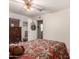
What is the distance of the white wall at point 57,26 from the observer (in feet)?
20.2

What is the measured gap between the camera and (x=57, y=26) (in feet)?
22.0

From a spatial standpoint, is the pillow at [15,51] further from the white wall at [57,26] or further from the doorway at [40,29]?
the doorway at [40,29]

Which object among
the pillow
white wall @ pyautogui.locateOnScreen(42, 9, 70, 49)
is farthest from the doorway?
the pillow

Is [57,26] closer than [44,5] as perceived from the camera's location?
No

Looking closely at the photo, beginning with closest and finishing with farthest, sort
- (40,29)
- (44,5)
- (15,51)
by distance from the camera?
1. (15,51)
2. (44,5)
3. (40,29)

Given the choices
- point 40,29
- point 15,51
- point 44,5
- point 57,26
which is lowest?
point 15,51

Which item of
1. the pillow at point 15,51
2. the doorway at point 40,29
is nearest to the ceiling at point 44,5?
the doorway at point 40,29

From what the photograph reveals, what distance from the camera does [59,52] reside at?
3.27 metres

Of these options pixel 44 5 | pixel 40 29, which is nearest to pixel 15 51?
pixel 44 5

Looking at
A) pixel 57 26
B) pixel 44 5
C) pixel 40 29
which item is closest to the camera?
pixel 44 5

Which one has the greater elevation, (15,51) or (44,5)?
(44,5)

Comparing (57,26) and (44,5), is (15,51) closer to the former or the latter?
(44,5)

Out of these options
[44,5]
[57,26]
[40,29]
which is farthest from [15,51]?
[40,29]
